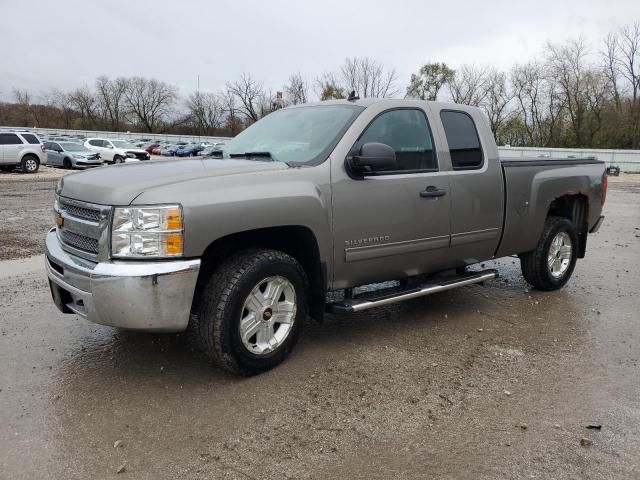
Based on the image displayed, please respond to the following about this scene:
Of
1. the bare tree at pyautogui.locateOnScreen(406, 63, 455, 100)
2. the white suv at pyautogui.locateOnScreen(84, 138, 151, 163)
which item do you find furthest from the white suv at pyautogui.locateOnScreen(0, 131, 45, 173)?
→ the bare tree at pyautogui.locateOnScreen(406, 63, 455, 100)

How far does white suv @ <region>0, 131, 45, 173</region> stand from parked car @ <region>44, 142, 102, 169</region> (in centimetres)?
345

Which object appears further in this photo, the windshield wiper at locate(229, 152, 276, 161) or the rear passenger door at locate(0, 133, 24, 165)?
the rear passenger door at locate(0, 133, 24, 165)

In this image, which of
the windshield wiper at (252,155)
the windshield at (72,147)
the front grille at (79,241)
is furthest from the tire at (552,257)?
the windshield at (72,147)

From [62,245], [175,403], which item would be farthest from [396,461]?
[62,245]

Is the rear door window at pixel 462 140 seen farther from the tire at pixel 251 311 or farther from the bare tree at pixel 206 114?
the bare tree at pixel 206 114

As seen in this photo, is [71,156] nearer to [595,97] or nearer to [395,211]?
[395,211]

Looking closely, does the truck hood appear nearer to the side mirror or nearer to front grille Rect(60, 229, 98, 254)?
front grille Rect(60, 229, 98, 254)

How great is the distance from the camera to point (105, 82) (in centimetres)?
10175

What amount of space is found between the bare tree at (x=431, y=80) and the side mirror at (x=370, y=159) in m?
67.2

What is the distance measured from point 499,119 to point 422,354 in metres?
70.5

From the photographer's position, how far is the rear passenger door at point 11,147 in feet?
77.2

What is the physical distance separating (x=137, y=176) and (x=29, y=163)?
2424 centimetres

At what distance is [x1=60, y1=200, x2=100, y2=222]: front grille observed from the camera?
3421 mm

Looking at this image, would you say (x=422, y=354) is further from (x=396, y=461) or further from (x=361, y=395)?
(x=396, y=461)
